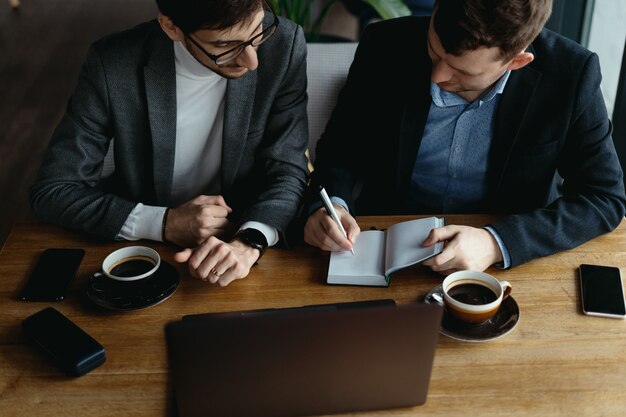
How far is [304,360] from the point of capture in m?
0.99

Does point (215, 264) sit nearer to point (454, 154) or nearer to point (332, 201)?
point (332, 201)

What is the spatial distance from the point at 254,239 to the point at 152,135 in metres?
0.43

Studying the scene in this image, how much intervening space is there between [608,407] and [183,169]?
1.20 meters

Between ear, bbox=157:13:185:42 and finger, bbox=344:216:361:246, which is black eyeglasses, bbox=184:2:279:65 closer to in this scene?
ear, bbox=157:13:185:42

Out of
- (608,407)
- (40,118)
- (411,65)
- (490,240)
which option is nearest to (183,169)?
(411,65)

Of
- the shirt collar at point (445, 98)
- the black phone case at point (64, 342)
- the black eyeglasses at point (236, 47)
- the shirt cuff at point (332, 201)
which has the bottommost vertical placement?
the shirt cuff at point (332, 201)

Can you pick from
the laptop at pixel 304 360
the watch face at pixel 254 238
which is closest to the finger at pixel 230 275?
the watch face at pixel 254 238

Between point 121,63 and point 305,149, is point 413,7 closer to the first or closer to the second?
point 305,149

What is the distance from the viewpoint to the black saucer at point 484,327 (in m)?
1.21

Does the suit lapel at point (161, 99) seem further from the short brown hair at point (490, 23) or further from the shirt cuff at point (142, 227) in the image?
the short brown hair at point (490, 23)

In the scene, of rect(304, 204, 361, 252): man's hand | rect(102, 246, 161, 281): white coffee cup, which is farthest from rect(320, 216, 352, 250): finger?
rect(102, 246, 161, 281): white coffee cup

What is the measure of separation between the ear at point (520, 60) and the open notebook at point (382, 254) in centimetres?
37

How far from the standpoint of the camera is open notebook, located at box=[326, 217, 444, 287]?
1.36 m

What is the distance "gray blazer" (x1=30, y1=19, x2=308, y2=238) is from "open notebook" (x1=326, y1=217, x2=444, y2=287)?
0.65ft
